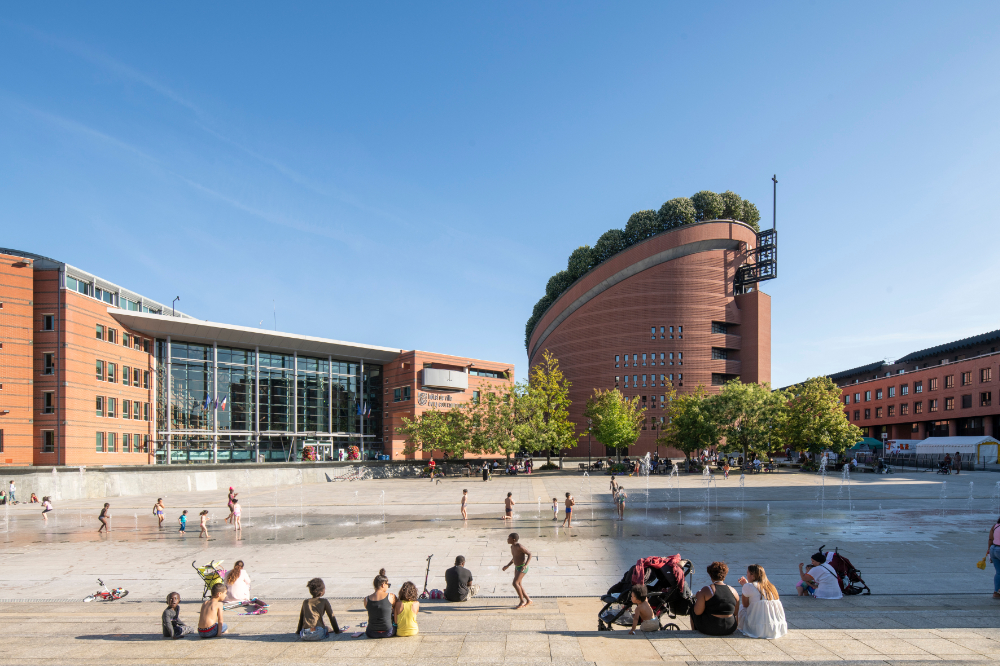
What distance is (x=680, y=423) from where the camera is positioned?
5306cm

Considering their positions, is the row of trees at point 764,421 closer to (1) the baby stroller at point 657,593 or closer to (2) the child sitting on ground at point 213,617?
(1) the baby stroller at point 657,593

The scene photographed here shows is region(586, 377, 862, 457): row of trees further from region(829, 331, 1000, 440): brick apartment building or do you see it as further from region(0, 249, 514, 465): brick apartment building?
region(829, 331, 1000, 440): brick apartment building

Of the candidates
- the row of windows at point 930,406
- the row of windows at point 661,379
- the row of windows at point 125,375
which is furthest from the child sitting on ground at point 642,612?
the row of windows at point 930,406

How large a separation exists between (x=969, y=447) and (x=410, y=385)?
58570 millimetres

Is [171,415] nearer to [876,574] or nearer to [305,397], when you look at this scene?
[305,397]

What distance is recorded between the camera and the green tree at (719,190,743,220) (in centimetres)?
8500

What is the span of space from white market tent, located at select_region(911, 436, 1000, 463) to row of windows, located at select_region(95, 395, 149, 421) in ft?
261

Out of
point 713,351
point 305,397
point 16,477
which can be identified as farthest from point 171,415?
point 713,351

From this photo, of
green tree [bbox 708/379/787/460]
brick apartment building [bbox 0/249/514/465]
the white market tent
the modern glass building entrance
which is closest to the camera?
brick apartment building [bbox 0/249/514/465]

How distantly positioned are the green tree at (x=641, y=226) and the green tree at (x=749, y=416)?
123 ft

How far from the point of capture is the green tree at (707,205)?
270ft

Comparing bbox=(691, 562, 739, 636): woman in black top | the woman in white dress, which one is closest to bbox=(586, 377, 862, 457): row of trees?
the woman in white dress

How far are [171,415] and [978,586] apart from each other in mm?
59015

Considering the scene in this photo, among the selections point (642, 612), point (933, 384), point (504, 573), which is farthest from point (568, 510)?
point (933, 384)
